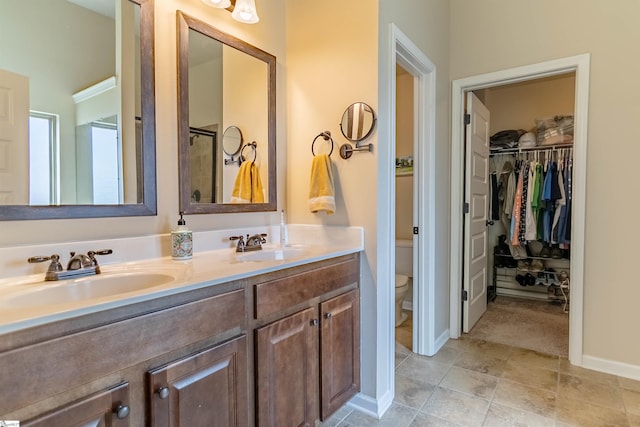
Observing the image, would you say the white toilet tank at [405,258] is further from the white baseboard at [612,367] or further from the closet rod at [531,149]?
the closet rod at [531,149]

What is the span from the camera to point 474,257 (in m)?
2.90

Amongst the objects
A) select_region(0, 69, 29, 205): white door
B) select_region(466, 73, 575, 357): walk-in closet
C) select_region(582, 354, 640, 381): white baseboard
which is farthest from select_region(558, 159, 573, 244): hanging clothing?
select_region(0, 69, 29, 205): white door

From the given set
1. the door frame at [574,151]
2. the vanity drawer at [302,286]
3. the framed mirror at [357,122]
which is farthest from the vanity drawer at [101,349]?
the door frame at [574,151]

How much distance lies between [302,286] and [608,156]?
86.4 inches

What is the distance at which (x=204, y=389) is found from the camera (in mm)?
1058

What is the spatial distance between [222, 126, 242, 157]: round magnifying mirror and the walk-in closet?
246cm

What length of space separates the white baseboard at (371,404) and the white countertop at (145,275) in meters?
0.81

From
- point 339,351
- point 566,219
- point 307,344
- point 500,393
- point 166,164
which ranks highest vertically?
point 166,164

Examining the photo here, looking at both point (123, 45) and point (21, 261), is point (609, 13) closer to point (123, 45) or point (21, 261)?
point (123, 45)

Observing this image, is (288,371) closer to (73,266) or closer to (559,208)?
(73,266)

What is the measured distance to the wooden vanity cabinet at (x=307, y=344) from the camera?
4.18 feet

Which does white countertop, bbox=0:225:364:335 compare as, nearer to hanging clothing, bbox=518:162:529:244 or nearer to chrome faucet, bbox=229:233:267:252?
chrome faucet, bbox=229:233:267:252

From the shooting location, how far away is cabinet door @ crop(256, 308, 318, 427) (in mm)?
1258

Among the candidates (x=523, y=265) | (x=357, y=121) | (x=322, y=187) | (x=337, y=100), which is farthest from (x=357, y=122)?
(x=523, y=265)
